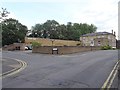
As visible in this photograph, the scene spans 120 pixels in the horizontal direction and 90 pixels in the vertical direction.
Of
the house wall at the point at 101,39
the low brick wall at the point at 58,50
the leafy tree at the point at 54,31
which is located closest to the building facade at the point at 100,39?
the house wall at the point at 101,39

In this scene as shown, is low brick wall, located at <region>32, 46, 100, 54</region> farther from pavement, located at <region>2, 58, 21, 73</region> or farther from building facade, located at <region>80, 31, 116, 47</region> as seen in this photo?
building facade, located at <region>80, 31, 116, 47</region>

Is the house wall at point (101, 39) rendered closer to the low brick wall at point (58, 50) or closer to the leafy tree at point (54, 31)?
the leafy tree at point (54, 31)

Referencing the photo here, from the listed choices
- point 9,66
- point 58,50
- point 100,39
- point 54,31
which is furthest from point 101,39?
point 9,66

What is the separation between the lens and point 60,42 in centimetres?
9525

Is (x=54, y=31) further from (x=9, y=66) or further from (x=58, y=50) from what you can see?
(x=9, y=66)

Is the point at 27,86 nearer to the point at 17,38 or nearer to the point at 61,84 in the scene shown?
the point at 61,84

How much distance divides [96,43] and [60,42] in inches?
561

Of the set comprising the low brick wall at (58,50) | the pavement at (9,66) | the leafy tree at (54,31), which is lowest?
the pavement at (9,66)

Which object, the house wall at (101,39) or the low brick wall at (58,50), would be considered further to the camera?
the house wall at (101,39)

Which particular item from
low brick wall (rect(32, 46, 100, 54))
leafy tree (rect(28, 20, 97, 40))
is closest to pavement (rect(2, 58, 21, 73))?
low brick wall (rect(32, 46, 100, 54))

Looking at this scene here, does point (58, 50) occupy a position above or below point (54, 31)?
below

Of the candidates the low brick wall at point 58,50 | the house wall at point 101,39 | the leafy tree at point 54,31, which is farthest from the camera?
the leafy tree at point 54,31

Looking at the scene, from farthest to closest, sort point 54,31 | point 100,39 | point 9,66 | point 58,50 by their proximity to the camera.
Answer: point 54,31 → point 100,39 → point 58,50 → point 9,66

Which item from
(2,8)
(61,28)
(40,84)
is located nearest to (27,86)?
(40,84)
